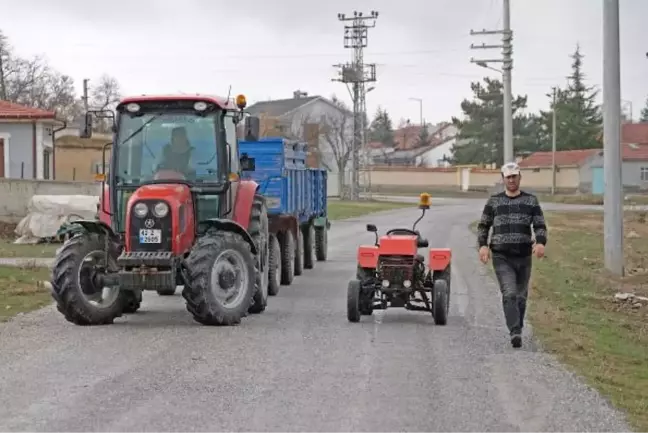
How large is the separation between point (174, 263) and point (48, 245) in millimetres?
14956

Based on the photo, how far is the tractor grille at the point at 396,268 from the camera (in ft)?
42.9

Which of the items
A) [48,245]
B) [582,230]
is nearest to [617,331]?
[48,245]

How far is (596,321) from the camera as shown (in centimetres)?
1447

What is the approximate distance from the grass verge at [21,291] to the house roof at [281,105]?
273ft

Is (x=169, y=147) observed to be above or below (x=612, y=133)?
below

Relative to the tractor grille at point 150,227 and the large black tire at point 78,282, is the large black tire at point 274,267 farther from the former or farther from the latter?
the tractor grille at point 150,227

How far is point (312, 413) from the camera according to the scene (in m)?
8.01

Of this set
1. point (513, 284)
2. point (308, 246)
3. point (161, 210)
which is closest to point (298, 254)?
point (308, 246)

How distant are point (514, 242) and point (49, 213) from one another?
18.6 m

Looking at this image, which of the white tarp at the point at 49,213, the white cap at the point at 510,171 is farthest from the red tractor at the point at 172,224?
the white tarp at the point at 49,213

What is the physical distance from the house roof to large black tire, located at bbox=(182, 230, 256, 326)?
89.3 metres

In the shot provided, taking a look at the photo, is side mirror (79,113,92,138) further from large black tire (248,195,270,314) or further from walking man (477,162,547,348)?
walking man (477,162,547,348)

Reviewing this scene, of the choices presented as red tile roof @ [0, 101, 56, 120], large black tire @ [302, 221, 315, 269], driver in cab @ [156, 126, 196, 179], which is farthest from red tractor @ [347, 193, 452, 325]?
red tile roof @ [0, 101, 56, 120]

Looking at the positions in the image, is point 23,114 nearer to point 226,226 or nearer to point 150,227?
point 226,226
